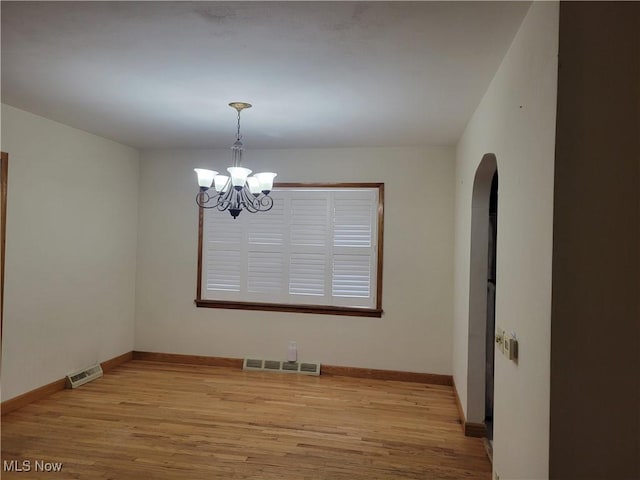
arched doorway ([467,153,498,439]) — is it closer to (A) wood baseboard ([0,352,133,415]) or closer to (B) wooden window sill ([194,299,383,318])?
(B) wooden window sill ([194,299,383,318])

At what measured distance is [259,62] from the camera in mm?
2430

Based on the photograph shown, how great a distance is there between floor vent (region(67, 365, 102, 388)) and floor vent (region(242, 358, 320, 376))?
153 cm

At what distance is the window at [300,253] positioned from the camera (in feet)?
15.8

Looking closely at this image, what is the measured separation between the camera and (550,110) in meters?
1.53

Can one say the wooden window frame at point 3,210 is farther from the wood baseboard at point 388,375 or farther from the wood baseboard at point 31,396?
the wood baseboard at point 388,375

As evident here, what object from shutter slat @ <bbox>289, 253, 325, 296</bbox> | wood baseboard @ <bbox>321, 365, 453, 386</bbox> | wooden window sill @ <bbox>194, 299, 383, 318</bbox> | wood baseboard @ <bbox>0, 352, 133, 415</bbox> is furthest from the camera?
shutter slat @ <bbox>289, 253, 325, 296</bbox>

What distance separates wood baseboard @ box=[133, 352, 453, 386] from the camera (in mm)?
4656

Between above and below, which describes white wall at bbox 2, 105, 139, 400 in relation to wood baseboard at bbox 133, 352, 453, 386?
above

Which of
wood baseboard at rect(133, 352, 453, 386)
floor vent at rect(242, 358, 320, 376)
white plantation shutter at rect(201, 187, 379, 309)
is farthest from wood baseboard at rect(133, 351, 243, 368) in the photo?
white plantation shutter at rect(201, 187, 379, 309)

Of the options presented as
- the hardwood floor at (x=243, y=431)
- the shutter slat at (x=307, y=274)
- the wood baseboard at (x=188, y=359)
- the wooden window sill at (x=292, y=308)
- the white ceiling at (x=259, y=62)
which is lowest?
the hardwood floor at (x=243, y=431)

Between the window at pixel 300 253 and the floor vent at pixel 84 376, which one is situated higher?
the window at pixel 300 253

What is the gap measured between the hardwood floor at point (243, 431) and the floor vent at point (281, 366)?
23 centimetres

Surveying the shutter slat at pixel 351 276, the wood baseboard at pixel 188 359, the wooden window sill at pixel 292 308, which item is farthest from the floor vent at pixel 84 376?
the shutter slat at pixel 351 276

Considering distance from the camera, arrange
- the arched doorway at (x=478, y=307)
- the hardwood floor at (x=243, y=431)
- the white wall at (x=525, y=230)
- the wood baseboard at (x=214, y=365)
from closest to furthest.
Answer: the white wall at (x=525, y=230)
the hardwood floor at (x=243, y=431)
the arched doorway at (x=478, y=307)
the wood baseboard at (x=214, y=365)
